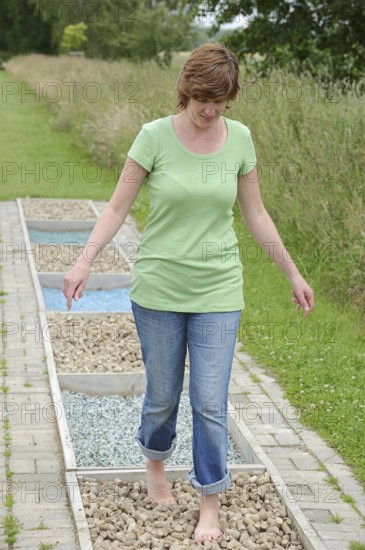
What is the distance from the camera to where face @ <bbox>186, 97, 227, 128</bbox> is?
13.1 feet

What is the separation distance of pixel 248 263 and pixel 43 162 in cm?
1040

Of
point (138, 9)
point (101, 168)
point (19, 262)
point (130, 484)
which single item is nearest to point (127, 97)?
point (101, 168)

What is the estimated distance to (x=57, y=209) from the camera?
14547mm

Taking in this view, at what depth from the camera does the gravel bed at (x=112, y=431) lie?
19.1 ft

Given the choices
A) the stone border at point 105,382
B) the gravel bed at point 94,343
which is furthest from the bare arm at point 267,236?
the gravel bed at point 94,343

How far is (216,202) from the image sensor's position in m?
4.09

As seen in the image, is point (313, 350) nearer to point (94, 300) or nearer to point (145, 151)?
point (94, 300)

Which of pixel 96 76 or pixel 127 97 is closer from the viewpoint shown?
pixel 127 97

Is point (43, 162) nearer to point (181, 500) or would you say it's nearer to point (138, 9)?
point (181, 500)

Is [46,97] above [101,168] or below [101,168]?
below

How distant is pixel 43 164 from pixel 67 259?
871cm

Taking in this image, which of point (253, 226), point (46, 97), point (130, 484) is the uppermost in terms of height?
point (253, 226)

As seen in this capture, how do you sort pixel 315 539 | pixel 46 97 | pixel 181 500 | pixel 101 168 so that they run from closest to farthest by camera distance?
pixel 315 539
pixel 181 500
pixel 101 168
pixel 46 97

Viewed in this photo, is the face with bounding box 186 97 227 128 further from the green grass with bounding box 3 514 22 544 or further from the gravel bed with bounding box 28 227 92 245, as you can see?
the gravel bed with bounding box 28 227 92 245
